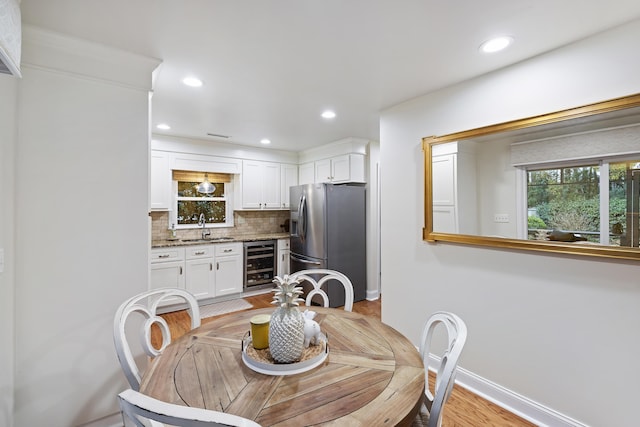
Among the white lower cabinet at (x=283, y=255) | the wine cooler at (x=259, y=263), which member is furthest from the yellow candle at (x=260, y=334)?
the white lower cabinet at (x=283, y=255)

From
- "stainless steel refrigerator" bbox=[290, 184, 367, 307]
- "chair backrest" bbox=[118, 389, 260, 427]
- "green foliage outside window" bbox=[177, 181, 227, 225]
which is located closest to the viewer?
"chair backrest" bbox=[118, 389, 260, 427]

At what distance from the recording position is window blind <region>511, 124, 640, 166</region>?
1531 millimetres

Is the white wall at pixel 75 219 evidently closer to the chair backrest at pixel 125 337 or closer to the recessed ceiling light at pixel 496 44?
the chair backrest at pixel 125 337

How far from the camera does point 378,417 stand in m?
0.87

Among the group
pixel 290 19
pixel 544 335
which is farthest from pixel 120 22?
pixel 544 335

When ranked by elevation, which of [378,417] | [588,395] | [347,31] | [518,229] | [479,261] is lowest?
[588,395]

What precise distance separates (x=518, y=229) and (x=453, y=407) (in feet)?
4.23

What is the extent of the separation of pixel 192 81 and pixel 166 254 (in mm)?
2360

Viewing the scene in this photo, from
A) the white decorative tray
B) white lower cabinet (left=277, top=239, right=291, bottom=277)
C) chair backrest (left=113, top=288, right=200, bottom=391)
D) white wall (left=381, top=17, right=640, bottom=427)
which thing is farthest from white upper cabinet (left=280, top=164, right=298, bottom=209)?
the white decorative tray

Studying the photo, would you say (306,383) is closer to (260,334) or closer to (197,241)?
(260,334)

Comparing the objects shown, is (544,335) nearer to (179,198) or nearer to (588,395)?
(588,395)

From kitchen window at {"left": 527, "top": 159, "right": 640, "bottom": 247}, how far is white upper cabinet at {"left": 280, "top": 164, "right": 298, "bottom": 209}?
3.72 meters

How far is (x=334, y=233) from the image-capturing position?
400cm

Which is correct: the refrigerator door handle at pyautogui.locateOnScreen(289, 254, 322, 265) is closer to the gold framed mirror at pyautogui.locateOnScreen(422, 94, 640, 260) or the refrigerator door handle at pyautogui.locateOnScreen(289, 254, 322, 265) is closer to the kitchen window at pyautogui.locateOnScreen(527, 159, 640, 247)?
the gold framed mirror at pyautogui.locateOnScreen(422, 94, 640, 260)
